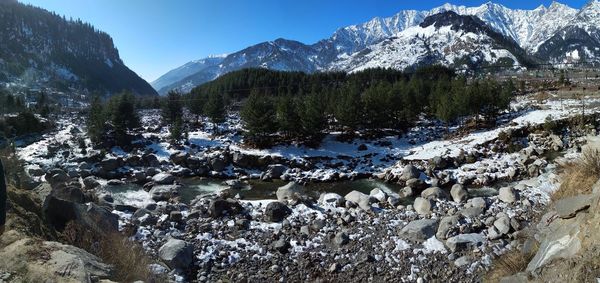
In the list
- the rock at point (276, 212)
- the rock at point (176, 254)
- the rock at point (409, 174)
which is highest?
the rock at point (176, 254)

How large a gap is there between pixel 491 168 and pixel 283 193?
22.9 m

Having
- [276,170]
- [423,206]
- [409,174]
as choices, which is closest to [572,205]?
[423,206]

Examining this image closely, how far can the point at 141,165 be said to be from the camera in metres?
50.0

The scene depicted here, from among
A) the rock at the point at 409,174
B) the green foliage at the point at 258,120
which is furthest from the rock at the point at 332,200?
the green foliage at the point at 258,120

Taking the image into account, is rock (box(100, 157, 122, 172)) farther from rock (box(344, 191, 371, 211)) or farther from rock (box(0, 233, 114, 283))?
rock (box(0, 233, 114, 283))

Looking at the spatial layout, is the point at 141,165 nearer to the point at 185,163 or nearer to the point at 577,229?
the point at 185,163

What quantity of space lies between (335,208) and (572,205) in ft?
59.0

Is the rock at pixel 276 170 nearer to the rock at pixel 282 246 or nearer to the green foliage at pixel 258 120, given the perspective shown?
the green foliage at pixel 258 120

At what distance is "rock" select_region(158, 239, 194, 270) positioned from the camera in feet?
56.1

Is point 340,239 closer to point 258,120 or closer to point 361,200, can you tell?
point 361,200

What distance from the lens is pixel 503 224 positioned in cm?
1927

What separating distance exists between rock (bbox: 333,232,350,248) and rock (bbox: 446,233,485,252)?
17.0 ft

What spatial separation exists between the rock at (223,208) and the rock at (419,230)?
11.2 m

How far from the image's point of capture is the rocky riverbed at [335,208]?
56.5 ft
